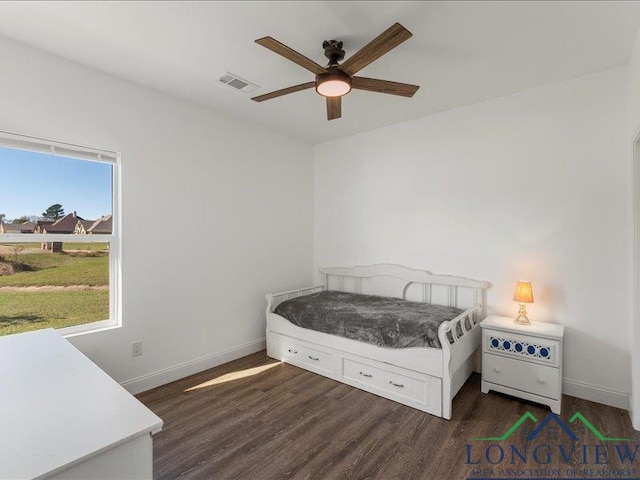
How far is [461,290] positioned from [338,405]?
1.64m

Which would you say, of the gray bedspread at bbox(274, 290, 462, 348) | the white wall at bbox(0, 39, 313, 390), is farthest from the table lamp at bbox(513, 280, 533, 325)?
the white wall at bbox(0, 39, 313, 390)

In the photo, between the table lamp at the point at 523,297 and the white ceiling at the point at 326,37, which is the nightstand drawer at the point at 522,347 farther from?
the white ceiling at the point at 326,37

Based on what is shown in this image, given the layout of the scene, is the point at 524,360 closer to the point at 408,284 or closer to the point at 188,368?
the point at 408,284

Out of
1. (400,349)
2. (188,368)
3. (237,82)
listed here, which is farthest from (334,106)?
(188,368)

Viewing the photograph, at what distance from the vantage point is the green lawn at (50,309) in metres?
2.30

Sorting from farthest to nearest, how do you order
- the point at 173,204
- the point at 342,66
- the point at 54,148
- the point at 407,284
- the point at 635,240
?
the point at 407,284 → the point at 173,204 → the point at 54,148 → the point at 635,240 → the point at 342,66

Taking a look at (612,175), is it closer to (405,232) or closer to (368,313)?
(405,232)

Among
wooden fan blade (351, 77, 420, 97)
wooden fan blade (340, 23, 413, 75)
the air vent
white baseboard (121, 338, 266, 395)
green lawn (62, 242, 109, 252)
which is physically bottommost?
white baseboard (121, 338, 266, 395)

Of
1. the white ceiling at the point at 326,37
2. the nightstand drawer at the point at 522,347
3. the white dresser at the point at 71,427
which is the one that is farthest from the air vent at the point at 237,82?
the nightstand drawer at the point at 522,347

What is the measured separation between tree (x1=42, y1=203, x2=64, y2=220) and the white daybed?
78.4 inches

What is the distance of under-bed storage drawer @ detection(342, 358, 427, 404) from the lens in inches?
98.8

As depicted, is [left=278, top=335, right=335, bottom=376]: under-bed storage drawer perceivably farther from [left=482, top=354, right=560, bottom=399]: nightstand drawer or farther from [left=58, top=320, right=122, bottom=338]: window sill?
[left=58, top=320, right=122, bottom=338]: window sill

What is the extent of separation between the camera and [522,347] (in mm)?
2545

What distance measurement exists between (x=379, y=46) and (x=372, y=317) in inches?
81.6
